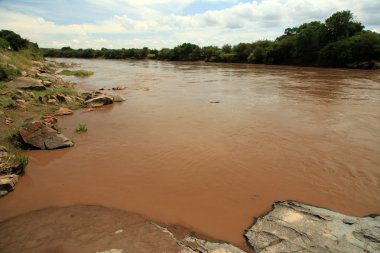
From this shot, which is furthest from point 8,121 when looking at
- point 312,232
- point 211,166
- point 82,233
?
point 312,232

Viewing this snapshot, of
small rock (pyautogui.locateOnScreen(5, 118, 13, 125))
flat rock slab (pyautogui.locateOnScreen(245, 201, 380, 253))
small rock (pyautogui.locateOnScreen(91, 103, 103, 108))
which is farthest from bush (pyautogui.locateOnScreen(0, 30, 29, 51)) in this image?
flat rock slab (pyautogui.locateOnScreen(245, 201, 380, 253))

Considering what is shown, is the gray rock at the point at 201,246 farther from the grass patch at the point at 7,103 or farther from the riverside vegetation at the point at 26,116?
the grass patch at the point at 7,103

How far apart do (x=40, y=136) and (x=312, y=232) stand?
775 cm

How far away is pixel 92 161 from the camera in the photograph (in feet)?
25.1

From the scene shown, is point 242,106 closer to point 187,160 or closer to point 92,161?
point 187,160

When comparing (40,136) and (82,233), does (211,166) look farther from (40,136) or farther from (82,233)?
(40,136)

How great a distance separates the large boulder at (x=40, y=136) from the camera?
8.32 m

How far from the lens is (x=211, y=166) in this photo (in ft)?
23.8

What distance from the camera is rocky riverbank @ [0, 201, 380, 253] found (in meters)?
4.17

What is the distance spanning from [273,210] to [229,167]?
210cm

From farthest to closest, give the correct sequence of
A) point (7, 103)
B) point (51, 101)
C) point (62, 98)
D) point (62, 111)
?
1. point (62, 98)
2. point (51, 101)
3. point (62, 111)
4. point (7, 103)

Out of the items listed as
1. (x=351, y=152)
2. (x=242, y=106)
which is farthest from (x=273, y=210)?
(x=242, y=106)

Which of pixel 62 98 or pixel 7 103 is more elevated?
pixel 7 103

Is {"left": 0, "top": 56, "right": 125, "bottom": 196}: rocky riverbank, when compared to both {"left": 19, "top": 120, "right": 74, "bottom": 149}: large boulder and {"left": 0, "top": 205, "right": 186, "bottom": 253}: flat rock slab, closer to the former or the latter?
{"left": 19, "top": 120, "right": 74, "bottom": 149}: large boulder
